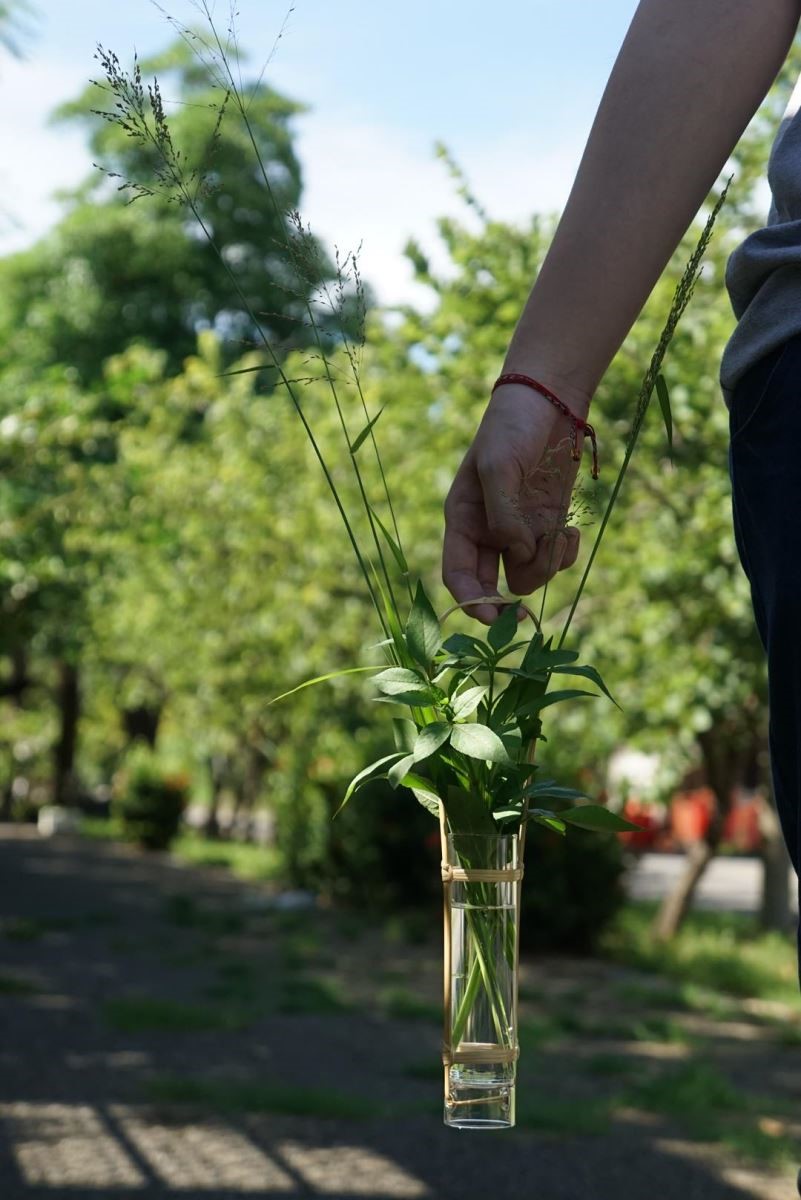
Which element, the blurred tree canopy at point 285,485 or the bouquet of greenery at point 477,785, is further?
the blurred tree canopy at point 285,485

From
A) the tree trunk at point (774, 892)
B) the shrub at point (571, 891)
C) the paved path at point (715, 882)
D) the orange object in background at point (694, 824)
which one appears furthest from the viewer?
the orange object in background at point (694, 824)

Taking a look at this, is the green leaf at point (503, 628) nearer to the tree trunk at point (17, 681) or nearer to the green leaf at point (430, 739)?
the green leaf at point (430, 739)

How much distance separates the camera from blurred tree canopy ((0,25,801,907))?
6164 mm

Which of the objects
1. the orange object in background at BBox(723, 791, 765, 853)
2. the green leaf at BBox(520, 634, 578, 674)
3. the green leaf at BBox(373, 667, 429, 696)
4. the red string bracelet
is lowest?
the green leaf at BBox(373, 667, 429, 696)

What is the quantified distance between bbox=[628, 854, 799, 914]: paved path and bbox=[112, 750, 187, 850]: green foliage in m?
7.38

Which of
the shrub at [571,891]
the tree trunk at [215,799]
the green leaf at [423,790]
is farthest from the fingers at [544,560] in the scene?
the tree trunk at [215,799]

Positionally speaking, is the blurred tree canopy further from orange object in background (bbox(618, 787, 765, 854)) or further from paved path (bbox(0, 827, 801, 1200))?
orange object in background (bbox(618, 787, 765, 854))

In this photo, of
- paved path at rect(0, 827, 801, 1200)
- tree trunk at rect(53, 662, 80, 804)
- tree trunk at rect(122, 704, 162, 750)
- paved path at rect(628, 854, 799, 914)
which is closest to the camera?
paved path at rect(0, 827, 801, 1200)

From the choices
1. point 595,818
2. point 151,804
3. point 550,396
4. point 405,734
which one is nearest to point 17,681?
point 151,804

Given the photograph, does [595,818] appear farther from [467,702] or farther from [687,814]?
Result: [687,814]

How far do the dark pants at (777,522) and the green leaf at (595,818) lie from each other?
0.22 metres

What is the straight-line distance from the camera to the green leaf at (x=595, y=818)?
1354 millimetres

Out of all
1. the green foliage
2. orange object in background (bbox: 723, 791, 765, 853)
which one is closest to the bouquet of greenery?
the green foliage

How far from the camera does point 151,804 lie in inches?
899
